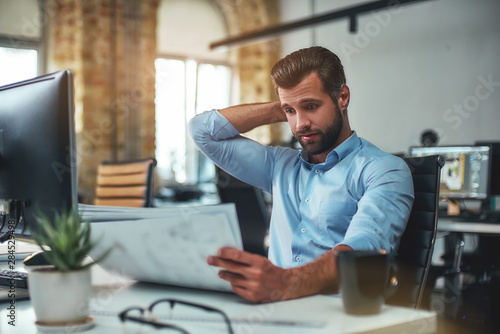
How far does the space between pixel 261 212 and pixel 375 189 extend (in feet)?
7.39

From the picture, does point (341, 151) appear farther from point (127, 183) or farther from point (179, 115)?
point (179, 115)

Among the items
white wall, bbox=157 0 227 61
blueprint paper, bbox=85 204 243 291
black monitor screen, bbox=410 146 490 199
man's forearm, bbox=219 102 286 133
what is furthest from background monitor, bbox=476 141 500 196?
white wall, bbox=157 0 227 61

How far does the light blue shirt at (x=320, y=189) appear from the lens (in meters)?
1.29

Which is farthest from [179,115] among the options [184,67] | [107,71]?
[107,71]

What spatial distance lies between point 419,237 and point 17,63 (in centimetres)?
547

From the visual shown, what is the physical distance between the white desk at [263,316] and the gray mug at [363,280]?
19mm

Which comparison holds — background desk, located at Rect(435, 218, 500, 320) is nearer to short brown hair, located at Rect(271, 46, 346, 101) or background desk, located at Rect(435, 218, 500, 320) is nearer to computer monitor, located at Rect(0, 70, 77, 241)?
short brown hair, located at Rect(271, 46, 346, 101)

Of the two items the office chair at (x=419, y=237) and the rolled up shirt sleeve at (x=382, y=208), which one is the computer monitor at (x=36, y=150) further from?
the office chair at (x=419, y=237)

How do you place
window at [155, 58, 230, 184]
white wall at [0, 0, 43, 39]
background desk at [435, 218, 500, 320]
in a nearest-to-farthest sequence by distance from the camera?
background desk at [435, 218, 500, 320], white wall at [0, 0, 43, 39], window at [155, 58, 230, 184]

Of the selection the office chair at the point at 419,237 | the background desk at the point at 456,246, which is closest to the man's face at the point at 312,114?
the office chair at the point at 419,237

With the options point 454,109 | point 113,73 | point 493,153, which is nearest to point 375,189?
point 493,153

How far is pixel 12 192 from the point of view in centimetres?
123

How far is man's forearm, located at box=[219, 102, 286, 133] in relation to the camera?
1.73m

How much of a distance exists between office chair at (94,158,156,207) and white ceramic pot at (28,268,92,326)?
1.95 meters
